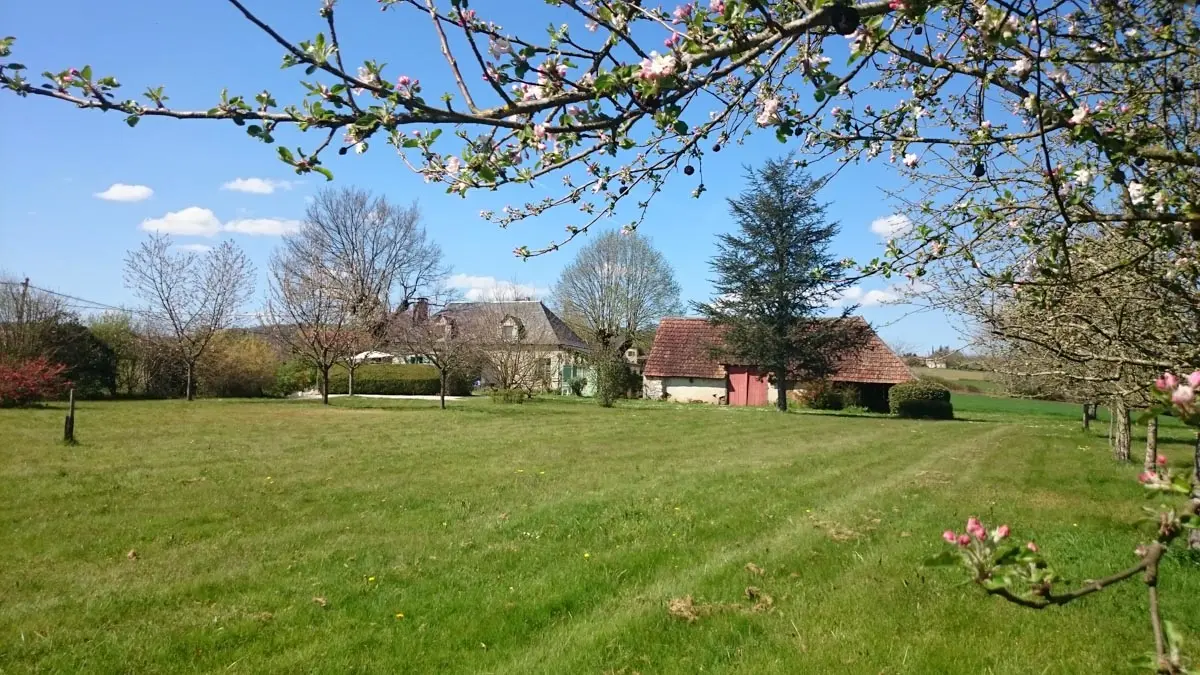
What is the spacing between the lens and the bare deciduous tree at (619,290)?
43.8m

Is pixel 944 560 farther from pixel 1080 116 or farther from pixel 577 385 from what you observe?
pixel 577 385

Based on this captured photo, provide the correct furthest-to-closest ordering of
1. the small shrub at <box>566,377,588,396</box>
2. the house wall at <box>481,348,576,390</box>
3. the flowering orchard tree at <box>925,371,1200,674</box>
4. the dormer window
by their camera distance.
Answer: the house wall at <box>481,348,576,390</box> < the small shrub at <box>566,377,588,396</box> < the dormer window < the flowering orchard tree at <box>925,371,1200,674</box>

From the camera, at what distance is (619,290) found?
4481 cm

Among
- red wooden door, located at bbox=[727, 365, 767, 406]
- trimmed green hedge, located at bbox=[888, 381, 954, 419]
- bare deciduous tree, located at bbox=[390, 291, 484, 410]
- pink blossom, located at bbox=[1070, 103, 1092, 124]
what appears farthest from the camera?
red wooden door, located at bbox=[727, 365, 767, 406]

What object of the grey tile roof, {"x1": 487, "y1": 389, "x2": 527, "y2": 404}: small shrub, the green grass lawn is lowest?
the green grass lawn

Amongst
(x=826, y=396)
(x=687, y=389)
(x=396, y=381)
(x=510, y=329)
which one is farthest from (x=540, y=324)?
(x=826, y=396)

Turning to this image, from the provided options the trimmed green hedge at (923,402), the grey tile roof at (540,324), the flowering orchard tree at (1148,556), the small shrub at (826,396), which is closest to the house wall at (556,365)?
the grey tile roof at (540,324)

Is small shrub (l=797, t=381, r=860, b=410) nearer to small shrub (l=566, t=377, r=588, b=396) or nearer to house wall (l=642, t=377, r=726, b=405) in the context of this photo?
house wall (l=642, t=377, r=726, b=405)

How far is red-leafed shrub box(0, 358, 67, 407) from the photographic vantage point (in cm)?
2019

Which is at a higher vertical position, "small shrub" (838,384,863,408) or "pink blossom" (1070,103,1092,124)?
"pink blossom" (1070,103,1092,124)

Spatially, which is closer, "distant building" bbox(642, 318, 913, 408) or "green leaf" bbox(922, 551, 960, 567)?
"green leaf" bbox(922, 551, 960, 567)

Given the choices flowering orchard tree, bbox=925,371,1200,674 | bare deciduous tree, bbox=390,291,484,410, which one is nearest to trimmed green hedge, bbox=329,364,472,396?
bare deciduous tree, bbox=390,291,484,410

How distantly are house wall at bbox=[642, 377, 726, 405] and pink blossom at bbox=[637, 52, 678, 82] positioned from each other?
35413 millimetres

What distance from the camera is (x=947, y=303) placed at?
5590 millimetres
